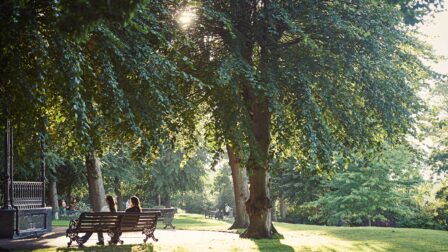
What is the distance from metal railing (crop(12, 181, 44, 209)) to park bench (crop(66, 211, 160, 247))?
13.0 ft

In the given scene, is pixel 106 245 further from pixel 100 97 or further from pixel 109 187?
pixel 109 187

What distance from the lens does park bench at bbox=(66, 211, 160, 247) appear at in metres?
13.8

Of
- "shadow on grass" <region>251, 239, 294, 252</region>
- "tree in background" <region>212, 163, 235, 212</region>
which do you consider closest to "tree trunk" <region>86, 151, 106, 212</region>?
"shadow on grass" <region>251, 239, 294, 252</region>

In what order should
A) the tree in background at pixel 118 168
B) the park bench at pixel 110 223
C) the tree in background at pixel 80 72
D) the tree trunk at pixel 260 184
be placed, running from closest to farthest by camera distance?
the tree in background at pixel 80 72 → the park bench at pixel 110 223 → the tree trunk at pixel 260 184 → the tree in background at pixel 118 168

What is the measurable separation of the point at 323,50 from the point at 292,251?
506 cm

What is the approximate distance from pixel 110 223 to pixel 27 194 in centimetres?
532

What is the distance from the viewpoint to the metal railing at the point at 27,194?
17.4 metres

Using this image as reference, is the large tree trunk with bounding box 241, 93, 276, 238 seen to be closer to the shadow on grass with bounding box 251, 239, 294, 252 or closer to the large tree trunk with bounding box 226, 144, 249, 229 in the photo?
the shadow on grass with bounding box 251, 239, 294, 252

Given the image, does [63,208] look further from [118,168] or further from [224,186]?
[224,186]

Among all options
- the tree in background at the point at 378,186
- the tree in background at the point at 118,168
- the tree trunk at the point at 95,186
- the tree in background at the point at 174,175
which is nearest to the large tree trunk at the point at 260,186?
the tree trunk at the point at 95,186

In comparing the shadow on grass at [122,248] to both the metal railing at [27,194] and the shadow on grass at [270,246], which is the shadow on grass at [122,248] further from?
the metal railing at [27,194]

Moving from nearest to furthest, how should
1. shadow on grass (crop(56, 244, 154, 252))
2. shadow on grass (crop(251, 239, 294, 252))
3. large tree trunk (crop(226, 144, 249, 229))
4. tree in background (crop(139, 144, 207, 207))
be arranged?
shadow on grass (crop(56, 244, 154, 252)), shadow on grass (crop(251, 239, 294, 252)), large tree trunk (crop(226, 144, 249, 229)), tree in background (crop(139, 144, 207, 207))

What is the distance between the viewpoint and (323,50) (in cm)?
1429

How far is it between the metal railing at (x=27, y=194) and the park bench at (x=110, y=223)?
13.0 ft
